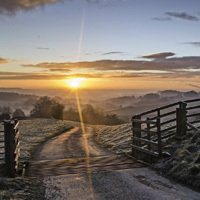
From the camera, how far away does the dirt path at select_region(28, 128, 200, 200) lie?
11.3 metres

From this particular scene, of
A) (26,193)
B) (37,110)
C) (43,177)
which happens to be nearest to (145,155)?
(43,177)

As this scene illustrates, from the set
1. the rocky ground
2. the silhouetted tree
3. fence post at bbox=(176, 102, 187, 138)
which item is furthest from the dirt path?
the silhouetted tree

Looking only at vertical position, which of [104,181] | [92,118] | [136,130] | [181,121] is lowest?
[92,118]

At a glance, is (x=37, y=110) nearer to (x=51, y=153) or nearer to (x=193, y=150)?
(x=51, y=153)

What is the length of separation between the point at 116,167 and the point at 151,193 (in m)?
4.43

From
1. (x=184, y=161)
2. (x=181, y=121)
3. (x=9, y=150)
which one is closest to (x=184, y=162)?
(x=184, y=161)

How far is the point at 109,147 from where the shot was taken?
78.2 ft

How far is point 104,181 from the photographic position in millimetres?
13008

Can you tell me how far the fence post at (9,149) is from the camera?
44.9 ft

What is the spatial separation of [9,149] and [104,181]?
3851mm

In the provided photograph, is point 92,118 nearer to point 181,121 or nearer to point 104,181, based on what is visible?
point 181,121

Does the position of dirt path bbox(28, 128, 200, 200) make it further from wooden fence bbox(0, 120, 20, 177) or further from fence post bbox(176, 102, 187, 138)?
fence post bbox(176, 102, 187, 138)

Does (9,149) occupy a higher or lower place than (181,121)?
lower

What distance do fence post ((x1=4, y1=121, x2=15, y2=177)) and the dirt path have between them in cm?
116
